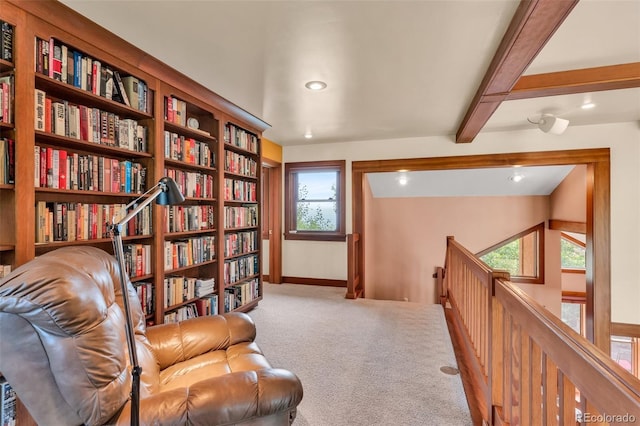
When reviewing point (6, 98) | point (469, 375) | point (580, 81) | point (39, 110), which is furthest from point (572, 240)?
point (6, 98)

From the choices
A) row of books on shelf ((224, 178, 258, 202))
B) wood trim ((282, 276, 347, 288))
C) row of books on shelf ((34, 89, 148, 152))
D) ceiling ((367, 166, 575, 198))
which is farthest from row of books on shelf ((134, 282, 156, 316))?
ceiling ((367, 166, 575, 198))

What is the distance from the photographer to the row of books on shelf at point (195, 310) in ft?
8.48

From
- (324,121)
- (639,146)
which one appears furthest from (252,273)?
(639,146)

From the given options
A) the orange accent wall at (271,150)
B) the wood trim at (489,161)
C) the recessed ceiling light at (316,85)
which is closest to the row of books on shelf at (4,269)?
the recessed ceiling light at (316,85)

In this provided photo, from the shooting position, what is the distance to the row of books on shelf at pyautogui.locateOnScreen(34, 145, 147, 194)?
170 centimetres

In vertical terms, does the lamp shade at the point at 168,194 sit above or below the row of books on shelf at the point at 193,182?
below

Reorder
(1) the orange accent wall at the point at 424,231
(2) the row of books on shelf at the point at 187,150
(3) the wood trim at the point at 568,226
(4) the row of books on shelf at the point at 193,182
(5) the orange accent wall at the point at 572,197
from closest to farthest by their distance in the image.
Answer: (2) the row of books on shelf at the point at 187,150, (4) the row of books on shelf at the point at 193,182, (3) the wood trim at the point at 568,226, (5) the orange accent wall at the point at 572,197, (1) the orange accent wall at the point at 424,231

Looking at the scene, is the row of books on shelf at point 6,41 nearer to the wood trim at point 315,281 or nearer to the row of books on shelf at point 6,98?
the row of books on shelf at point 6,98

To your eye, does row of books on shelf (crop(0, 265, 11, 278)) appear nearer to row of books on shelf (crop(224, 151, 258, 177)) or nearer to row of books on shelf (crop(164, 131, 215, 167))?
row of books on shelf (crop(164, 131, 215, 167))

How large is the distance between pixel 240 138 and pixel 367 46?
187cm

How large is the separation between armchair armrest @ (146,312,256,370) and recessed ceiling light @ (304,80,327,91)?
1860 mm

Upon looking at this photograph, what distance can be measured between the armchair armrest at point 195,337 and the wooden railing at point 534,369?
138 cm

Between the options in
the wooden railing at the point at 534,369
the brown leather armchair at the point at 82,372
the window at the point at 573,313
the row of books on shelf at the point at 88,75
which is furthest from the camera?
the window at the point at 573,313

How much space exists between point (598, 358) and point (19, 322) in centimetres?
168
